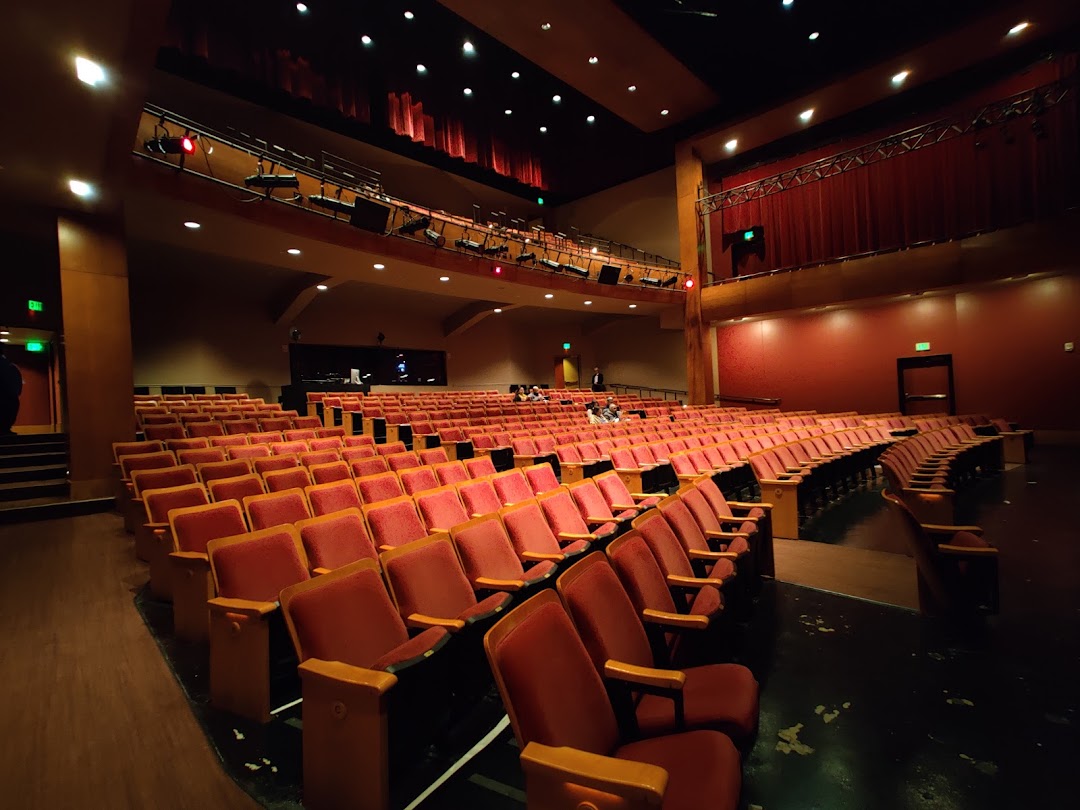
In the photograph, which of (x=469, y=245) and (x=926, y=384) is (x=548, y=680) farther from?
(x=926, y=384)

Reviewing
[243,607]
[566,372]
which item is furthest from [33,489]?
[566,372]

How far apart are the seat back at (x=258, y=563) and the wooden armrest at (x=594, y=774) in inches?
43.9

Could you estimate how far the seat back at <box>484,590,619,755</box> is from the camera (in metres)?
0.99

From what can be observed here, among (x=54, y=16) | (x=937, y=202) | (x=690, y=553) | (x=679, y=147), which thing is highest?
(x=679, y=147)

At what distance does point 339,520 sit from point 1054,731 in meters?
2.19

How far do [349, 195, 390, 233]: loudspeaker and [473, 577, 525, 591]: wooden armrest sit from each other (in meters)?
5.88

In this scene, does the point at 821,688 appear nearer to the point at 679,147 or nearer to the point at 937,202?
the point at 937,202

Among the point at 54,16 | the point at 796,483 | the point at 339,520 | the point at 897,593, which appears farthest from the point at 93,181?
the point at 897,593

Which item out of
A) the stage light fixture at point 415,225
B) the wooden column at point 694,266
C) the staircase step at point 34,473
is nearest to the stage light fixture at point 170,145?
the stage light fixture at point 415,225

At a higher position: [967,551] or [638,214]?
[638,214]

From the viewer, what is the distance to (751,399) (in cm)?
1085

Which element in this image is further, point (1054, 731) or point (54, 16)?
point (54, 16)

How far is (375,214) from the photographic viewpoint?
6.71 m

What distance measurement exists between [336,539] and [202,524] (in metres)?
0.59
